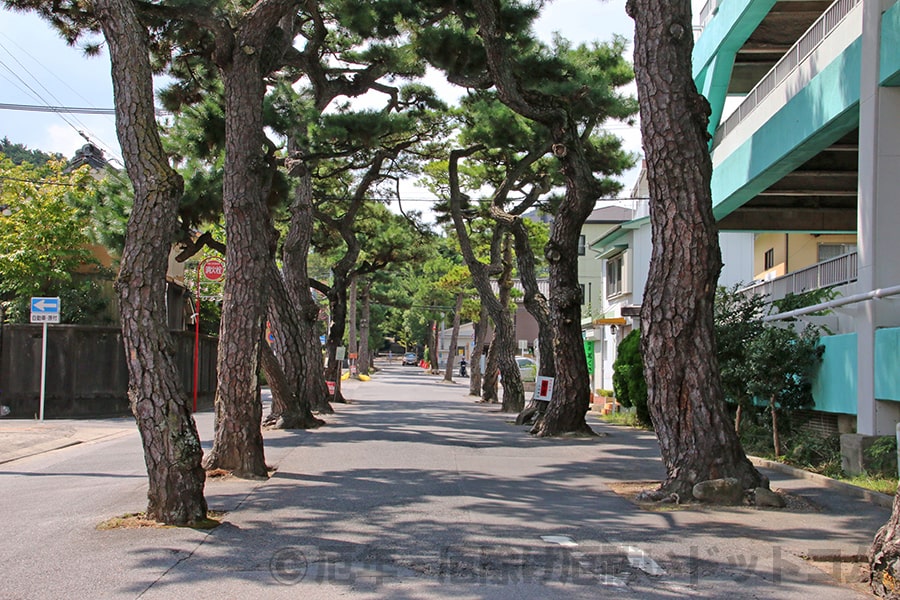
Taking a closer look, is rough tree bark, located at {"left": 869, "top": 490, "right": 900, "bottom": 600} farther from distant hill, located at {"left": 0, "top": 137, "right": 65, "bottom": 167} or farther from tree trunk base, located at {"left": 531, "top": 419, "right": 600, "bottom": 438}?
distant hill, located at {"left": 0, "top": 137, "right": 65, "bottom": 167}

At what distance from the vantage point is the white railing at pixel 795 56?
14477 mm

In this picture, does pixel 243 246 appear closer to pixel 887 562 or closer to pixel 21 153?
pixel 887 562

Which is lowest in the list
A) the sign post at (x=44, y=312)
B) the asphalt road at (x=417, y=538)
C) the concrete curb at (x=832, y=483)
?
the asphalt road at (x=417, y=538)

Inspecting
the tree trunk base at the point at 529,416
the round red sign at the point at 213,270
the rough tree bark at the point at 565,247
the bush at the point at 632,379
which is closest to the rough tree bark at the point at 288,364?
the round red sign at the point at 213,270

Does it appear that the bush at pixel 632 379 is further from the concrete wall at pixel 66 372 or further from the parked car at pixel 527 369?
the parked car at pixel 527 369

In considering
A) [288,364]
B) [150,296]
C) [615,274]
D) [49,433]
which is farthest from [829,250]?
[150,296]

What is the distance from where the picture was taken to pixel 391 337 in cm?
14575

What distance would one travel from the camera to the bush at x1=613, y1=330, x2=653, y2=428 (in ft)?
73.2

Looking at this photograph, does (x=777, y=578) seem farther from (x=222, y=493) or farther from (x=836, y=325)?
(x=836, y=325)

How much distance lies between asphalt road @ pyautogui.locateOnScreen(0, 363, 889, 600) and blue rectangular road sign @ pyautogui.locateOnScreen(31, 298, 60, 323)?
737 centimetres

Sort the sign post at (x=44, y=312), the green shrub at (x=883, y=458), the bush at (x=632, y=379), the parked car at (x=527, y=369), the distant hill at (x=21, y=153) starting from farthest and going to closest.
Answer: the distant hill at (x=21, y=153)
the parked car at (x=527, y=369)
the bush at (x=632, y=379)
the sign post at (x=44, y=312)
the green shrub at (x=883, y=458)

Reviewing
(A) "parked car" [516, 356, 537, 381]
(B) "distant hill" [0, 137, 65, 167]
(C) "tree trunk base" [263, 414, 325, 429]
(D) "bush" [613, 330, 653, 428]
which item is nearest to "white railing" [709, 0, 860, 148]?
(D) "bush" [613, 330, 653, 428]

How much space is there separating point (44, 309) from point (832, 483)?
54.6ft

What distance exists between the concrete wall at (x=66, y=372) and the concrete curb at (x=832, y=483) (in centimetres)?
1377
